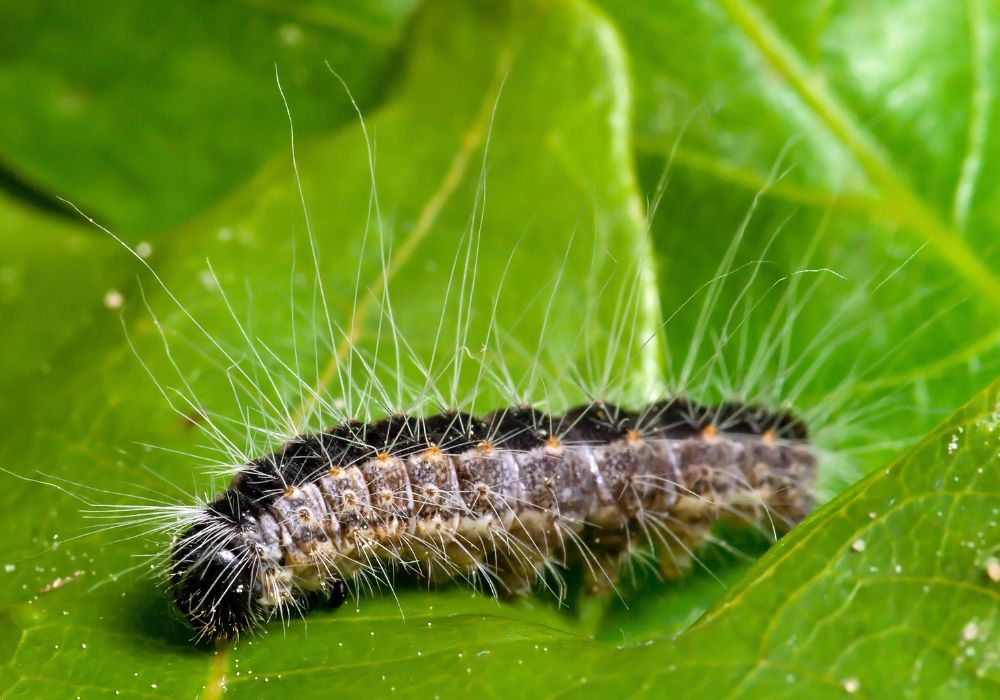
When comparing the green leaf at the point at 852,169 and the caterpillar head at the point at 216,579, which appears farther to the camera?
the green leaf at the point at 852,169

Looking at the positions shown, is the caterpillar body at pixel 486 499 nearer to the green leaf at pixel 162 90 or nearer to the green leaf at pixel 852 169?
the green leaf at pixel 852 169

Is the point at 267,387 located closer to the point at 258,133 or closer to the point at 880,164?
the point at 258,133

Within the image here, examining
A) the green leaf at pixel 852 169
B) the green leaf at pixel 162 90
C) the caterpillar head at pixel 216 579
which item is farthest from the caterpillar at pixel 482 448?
the green leaf at pixel 162 90

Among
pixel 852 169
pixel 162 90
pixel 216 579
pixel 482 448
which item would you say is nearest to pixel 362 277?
pixel 482 448

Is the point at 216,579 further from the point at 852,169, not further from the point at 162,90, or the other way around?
the point at 162,90

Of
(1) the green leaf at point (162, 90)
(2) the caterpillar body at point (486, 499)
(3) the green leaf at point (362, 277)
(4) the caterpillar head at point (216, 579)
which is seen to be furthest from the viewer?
(1) the green leaf at point (162, 90)

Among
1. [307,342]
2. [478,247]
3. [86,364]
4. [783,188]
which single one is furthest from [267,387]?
[783,188]

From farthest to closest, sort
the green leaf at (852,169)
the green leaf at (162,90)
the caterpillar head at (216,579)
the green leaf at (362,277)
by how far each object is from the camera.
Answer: the green leaf at (162,90) → the green leaf at (852,169) → the green leaf at (362,277) → the caterpillar head at (216,579)
